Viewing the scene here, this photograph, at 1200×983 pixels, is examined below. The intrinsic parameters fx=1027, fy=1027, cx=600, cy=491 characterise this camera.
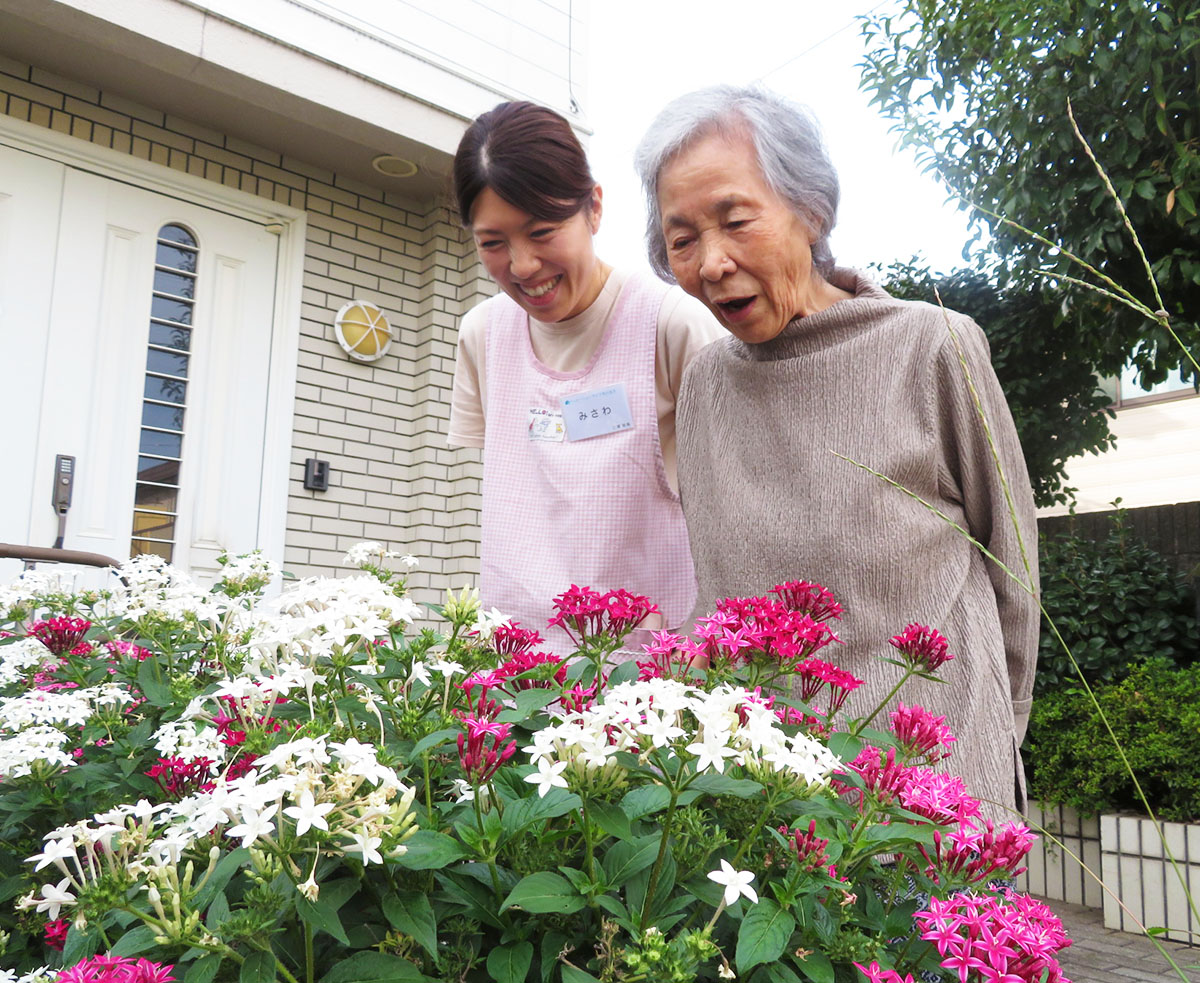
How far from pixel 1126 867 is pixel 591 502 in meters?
3.88

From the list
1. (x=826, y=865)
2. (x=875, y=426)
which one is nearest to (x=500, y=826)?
(x=826, y=865)

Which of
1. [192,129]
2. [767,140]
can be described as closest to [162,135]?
[192,129]

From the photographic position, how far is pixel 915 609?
1.54 m

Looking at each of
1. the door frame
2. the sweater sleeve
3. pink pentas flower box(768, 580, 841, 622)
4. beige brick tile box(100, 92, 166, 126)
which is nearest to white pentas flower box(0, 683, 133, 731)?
pink pentas flower box(768, 580, 841, 622)

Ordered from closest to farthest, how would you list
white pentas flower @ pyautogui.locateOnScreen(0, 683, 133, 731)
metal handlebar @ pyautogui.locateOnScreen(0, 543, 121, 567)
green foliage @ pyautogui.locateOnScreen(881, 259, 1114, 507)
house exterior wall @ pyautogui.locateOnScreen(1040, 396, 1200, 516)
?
white pentas flower @ pyautogui.locateOnScreen(0, 683, 133, 731), metal handlebar @ pyautogui.locateOnScreen(0, 543, 121, 567), green foliage @ pyautogui.locateOnScreen(881, 259, 1114, 507), house exterior wall @ pyautogui.locateOnScreen(1040, 396, 1200, 516)

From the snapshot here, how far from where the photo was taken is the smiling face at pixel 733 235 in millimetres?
1615

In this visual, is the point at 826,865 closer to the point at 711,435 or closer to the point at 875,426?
the point at 875,426

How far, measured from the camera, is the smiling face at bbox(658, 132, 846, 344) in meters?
1.62

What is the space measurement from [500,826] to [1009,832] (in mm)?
474

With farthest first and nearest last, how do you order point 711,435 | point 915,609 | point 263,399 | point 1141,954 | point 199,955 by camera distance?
point 263,399, point 1141,954, point 711,435, point 915,609, point 199,955

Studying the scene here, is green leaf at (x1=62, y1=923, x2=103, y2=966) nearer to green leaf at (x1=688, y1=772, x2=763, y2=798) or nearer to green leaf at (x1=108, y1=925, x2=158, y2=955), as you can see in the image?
green leaf at (x1=108, y1=925, x2=158, y2=955)

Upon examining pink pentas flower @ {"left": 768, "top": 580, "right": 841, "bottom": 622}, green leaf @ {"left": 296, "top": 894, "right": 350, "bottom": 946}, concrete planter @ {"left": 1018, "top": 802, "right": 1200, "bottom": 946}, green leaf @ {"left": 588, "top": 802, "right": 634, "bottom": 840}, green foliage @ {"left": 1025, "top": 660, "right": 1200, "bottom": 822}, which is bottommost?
concrete planter @ {"left": 1018, "top": 802, "right": 1200, "bottom": 946}

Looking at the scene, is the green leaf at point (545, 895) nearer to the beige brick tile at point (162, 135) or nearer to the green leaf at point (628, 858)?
the green leaf at point (628, 858)

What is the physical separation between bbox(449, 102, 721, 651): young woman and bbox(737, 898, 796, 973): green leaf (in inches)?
44.9
